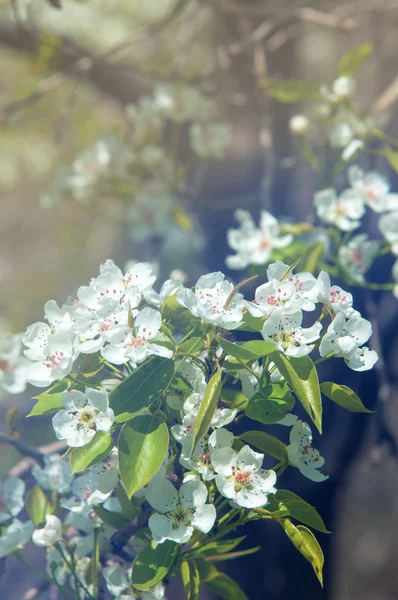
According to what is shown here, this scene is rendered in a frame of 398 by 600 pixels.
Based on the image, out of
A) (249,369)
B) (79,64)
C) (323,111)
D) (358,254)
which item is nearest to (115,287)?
(249,369)

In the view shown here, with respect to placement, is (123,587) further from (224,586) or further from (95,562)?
(224,586)

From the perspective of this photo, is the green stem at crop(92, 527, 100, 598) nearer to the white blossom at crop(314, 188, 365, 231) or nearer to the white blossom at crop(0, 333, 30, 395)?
the white blossom at crop(0, 333, 30, 395)

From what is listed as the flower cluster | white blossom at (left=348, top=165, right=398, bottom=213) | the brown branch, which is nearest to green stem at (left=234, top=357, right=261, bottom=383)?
the flower cluster

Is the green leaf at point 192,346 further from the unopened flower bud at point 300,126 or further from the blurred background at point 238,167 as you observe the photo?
the unopened flower bud at point 300,126

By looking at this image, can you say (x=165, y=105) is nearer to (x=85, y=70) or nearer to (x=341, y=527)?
(x=85, y=70)

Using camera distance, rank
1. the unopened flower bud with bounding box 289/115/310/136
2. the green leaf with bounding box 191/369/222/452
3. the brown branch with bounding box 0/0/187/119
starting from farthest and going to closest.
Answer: the brown branch with bounding box 0/0/187/119 < the unopened flower bud with bounding box 289/115/310/136 < the green leaf with bounding box 191/369/222/452

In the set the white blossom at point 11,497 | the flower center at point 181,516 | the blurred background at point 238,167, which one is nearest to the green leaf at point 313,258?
the blurred background at point 238,167

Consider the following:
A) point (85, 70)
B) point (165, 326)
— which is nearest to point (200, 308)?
point (165, 326)
